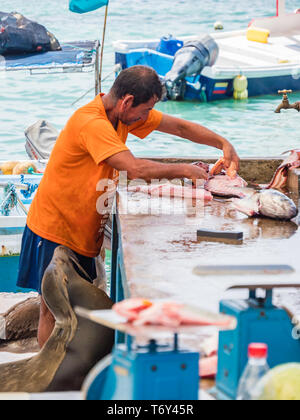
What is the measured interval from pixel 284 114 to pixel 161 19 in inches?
920

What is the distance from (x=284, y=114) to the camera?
2073 cm

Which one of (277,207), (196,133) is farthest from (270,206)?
(196,133)

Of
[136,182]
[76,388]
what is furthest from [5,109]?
[76,388]

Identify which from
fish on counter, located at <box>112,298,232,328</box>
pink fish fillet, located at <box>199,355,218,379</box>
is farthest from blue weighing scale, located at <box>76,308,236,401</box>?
pink fish fillet, located at <box>199,355,218,379</box>

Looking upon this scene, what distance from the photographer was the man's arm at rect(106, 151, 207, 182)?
3.75 metres

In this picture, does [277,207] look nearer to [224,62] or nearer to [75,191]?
[75,191]

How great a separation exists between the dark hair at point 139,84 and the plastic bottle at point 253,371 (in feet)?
7.12

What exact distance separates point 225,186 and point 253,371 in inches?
102

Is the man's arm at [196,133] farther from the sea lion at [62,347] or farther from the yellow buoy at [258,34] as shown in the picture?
the yellow buoy at [258,34]

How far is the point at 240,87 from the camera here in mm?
19344

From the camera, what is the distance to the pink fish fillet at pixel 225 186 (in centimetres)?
442

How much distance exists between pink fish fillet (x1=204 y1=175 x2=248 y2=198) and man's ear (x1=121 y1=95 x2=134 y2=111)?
2.91 ft

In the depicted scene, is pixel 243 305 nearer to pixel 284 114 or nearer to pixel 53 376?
pixel 53 376

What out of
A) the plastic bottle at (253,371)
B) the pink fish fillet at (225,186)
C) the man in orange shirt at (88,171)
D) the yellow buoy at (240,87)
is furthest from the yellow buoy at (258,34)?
the plastic bottle at (253,371)
